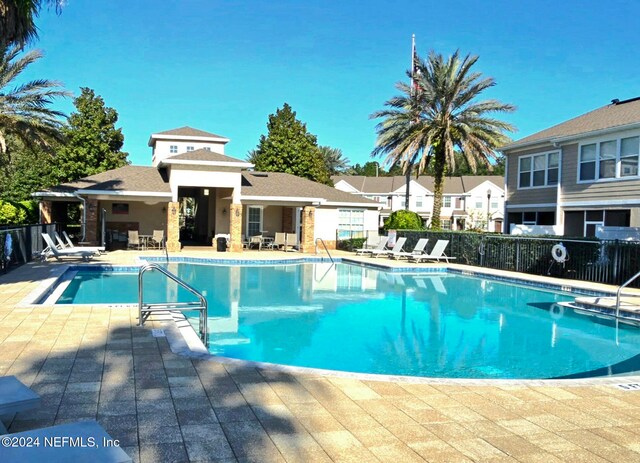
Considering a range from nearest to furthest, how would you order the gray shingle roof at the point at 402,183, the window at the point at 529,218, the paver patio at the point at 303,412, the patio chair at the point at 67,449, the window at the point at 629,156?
1. the patio chair at the point at 67,449
2. the paver patio at the point at 303,412
3. the window at the point at 629,156
4. the window at the point at 529,218
5. the gray shingle roof at the point at 402,183

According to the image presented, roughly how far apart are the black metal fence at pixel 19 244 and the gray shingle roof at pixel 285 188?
32.5 ft

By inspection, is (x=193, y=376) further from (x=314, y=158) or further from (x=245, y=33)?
(x=314, y=158)

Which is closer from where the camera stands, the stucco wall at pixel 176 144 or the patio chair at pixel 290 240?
the patio chair at pixel 290 240

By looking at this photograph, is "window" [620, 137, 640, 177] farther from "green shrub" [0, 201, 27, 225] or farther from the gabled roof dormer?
"green shrub" [0, 201, 27, 225]

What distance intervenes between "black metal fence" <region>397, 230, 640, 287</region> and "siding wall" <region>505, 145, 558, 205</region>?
3.97 metres

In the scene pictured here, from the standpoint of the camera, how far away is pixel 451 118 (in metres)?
25.1

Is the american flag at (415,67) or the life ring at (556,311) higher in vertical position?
the american flag at (415,67)

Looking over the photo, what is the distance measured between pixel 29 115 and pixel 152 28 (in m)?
6.13

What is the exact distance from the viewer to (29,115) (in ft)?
65.8

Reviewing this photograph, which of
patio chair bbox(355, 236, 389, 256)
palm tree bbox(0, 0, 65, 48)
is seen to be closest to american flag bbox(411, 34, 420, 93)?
patio chair bbox(355, 236, 389, 256)

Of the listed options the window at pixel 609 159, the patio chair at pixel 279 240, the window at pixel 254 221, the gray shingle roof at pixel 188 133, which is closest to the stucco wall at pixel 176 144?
the gray shingle roof at pixel 188 133

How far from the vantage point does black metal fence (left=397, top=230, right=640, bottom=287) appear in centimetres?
1520

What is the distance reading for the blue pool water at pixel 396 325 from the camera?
8219mm

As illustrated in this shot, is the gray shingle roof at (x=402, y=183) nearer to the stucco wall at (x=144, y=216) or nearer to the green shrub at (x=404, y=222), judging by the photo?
the green shrub at (x=404, y=222)
